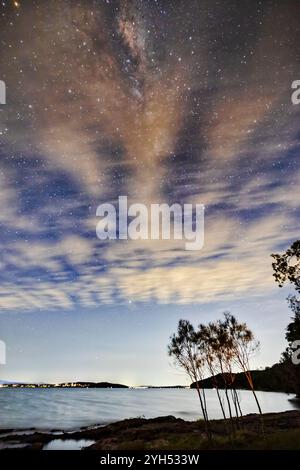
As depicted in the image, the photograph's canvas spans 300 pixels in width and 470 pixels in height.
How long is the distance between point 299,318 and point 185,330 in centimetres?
1348

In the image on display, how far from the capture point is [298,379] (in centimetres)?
9475

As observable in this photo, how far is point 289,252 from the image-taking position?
26688 mm

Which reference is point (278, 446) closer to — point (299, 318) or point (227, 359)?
point (227, 359)

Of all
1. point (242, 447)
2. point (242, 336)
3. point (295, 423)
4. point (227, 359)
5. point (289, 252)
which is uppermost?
point (289, 252)

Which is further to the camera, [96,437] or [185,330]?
[96,437]

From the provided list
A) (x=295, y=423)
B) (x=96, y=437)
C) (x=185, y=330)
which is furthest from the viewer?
(x=96, y=437)

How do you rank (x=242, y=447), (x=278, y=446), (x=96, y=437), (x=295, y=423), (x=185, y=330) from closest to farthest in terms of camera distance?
(x=278, y=446) → (x=242, y=447) → (x=185, y=330) → (x=295, y=423) → (x=96, y=437)
